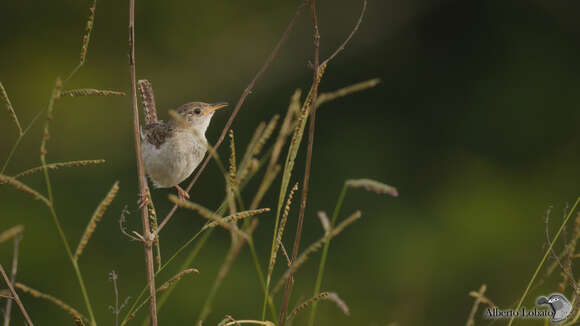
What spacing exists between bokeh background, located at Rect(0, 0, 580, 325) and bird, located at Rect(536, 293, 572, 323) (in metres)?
3.21

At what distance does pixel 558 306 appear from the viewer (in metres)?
1.81

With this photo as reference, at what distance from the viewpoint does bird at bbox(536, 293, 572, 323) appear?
177 centimetres

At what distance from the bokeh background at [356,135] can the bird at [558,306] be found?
3213mm

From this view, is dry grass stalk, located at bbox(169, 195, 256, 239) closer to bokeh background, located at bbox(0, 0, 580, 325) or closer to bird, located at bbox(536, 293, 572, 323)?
bird, located at bbox(536, 293, 572, 323)

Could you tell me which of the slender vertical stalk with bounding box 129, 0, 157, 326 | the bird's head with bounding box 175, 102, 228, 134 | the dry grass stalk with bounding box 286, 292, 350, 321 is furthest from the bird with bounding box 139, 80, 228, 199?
the dry grass stalk with bounding box 286, 292, 350, 321

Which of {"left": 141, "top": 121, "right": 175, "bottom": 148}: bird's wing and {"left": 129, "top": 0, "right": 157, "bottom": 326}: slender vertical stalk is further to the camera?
{"left": 141, "top": 121, "right": 175, "bottom": 148}: bird's wing

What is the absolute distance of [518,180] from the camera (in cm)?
573

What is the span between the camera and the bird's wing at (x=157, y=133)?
281 cm

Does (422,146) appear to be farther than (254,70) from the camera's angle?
No

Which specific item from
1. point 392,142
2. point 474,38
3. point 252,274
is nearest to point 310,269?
point 252,274

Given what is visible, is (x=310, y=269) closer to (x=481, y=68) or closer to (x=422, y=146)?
(x=422, y=146)

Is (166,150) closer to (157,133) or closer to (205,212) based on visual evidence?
(157,133)

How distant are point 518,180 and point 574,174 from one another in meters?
0.45

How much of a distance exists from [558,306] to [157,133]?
1.70 metres
